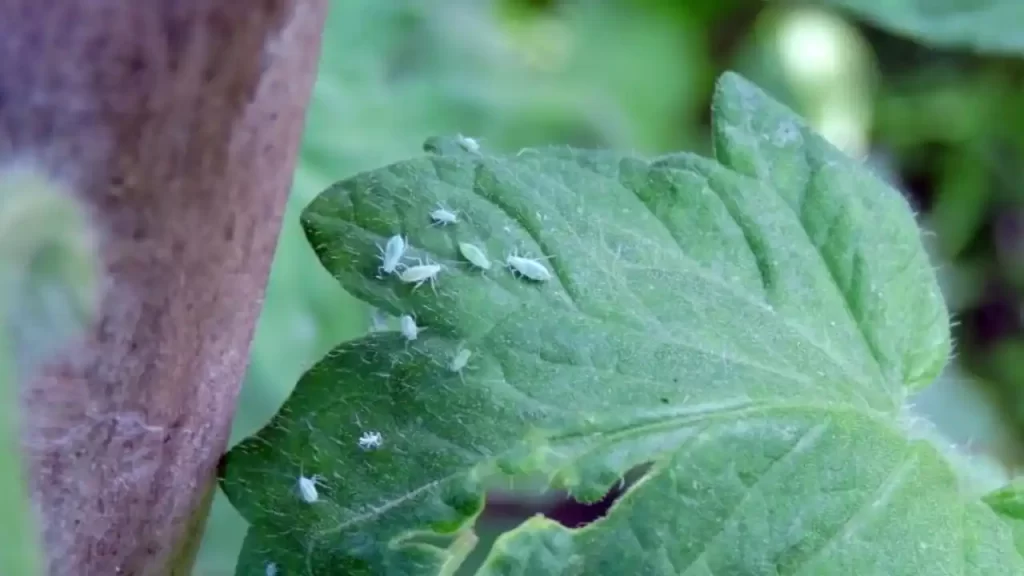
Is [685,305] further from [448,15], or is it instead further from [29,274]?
[448,15]

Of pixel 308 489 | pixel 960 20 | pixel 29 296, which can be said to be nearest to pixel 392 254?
pixel 308 489

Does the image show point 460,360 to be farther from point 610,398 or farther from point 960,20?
point 960,20

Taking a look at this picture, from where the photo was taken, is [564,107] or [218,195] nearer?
[218,195]

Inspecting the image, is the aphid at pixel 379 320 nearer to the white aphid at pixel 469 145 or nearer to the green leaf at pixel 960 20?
the white aphid at pixel 469 145

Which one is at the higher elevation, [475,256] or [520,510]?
[475,256]

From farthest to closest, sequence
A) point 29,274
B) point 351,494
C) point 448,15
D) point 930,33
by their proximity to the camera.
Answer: point 448,15
point 930,33
point 351,494
point 29,274

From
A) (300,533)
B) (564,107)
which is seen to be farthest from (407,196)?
(564,107)

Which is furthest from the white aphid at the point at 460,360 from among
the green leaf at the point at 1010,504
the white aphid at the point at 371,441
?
the green leaf at the point at 1010,504
